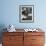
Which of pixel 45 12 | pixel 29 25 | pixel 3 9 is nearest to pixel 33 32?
pixel 29 25

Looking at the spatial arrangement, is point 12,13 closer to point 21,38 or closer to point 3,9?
point 3,9

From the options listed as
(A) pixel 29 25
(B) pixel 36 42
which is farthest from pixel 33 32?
(A) pixel 29 25

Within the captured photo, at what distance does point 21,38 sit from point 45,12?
3.96ft

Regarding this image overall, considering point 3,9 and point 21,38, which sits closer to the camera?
point 21,38

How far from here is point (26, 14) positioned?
4148mm

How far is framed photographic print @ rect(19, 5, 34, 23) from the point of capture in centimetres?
412

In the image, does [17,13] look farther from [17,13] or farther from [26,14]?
[26,14]

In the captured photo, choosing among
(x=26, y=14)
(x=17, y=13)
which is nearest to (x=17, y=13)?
(x=17, y=13)

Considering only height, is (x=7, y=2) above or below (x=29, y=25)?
above

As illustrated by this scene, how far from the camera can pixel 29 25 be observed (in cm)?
419

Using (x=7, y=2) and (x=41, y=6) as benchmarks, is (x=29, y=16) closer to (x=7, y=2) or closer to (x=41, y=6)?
(x=41, y=6)

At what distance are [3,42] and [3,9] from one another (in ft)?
3.61

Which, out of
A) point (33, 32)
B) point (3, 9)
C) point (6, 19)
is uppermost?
point (3, 9)

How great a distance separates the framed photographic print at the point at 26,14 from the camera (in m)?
4.12
